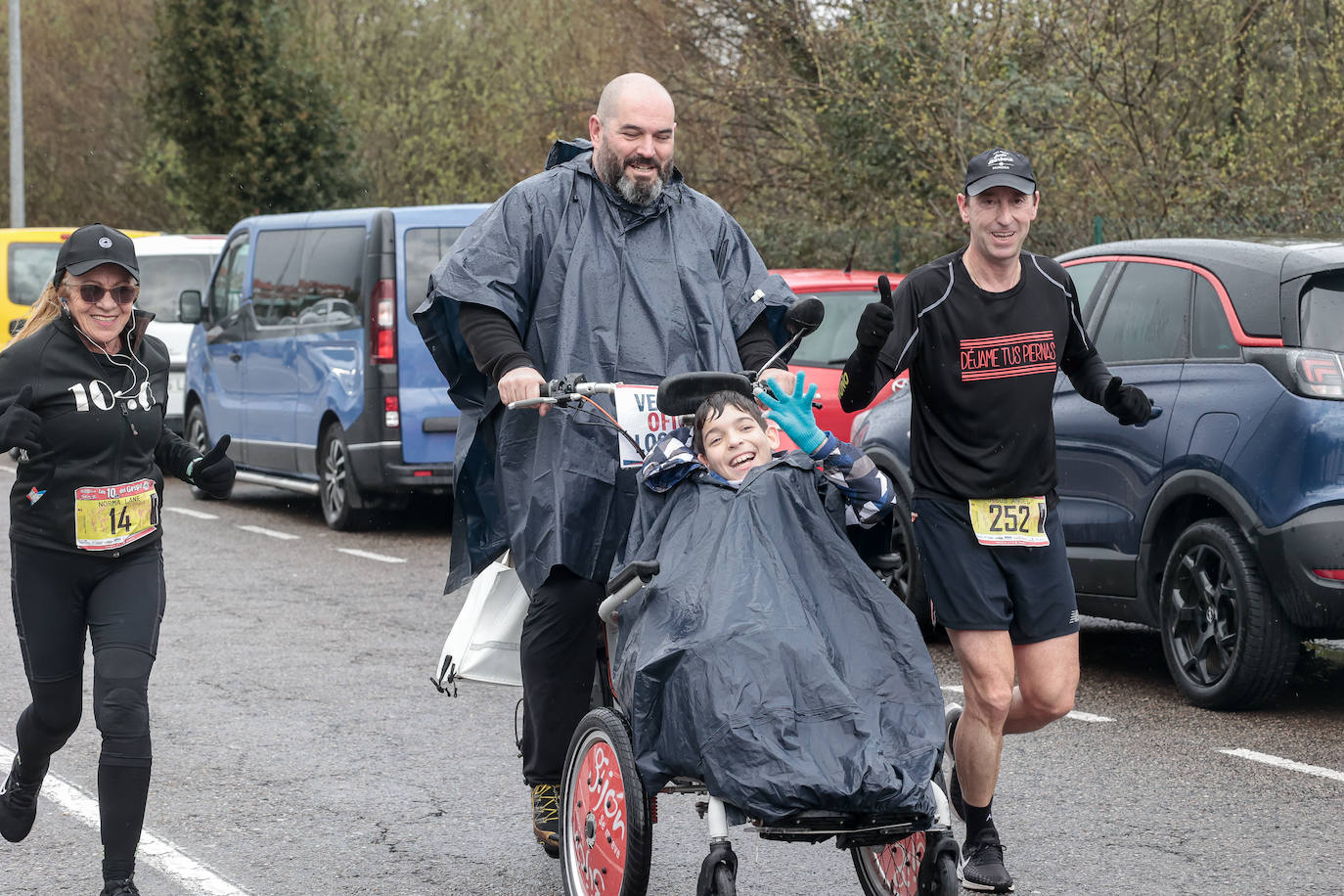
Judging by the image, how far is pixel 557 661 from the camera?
511cm

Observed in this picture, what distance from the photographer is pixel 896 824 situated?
4035 millimetres

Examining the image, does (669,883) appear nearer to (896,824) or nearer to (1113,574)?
(896,824)

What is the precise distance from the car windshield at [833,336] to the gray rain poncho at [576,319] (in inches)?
218

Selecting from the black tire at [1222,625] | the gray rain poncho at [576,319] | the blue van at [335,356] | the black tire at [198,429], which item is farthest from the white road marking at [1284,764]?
the black tire at [198,429]

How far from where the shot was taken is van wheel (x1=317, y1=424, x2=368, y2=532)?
13.2 metres

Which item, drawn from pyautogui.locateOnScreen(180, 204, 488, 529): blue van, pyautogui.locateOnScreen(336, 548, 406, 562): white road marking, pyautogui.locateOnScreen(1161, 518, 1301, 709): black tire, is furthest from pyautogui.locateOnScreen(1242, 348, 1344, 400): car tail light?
pyautogui.locateOnScreen(336, 548, 406, 562): white road marking

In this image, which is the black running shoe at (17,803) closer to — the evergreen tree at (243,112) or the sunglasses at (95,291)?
the sunglasses at (95,291)

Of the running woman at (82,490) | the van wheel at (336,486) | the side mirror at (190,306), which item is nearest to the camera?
the running woman at (82,490)

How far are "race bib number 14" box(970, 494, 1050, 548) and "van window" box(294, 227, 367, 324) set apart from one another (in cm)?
839

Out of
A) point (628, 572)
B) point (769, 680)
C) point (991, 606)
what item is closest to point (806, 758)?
point (769, 680)

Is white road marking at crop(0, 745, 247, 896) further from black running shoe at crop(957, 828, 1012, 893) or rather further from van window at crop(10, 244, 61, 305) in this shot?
van window at crop(10, 244, 61, 305)

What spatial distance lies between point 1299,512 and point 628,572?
3.42 m

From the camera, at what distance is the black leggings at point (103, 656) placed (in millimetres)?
4684

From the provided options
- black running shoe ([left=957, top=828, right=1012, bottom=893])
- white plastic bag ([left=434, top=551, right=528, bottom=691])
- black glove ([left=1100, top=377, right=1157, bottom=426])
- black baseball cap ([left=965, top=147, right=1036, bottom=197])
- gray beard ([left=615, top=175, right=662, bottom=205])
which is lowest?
black running shoe ([left=957, top=828, right=1012, bottom=893])
